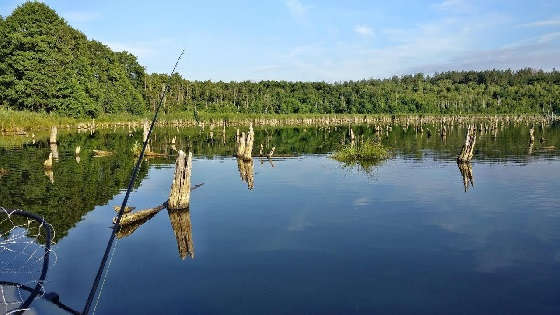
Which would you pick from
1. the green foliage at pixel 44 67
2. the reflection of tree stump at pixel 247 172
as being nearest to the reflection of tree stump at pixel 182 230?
the reflection of tree stump at pixel 247 172

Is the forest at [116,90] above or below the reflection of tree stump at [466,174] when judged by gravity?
above

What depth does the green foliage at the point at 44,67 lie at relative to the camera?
253 ft

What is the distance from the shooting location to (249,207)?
24469mm

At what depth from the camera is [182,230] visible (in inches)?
784

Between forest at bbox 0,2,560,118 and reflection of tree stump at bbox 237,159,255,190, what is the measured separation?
20.5 ft

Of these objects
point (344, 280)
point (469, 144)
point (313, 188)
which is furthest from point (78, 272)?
point (469, 144)

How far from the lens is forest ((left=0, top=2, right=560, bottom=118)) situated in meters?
78.4

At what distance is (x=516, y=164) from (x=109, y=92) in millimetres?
87085

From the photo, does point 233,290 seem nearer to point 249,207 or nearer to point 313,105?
point 249,207

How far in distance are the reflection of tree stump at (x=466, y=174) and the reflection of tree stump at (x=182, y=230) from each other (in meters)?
16.8

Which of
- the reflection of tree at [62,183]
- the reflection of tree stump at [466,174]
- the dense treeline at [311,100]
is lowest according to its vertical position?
the reflection of tree stump at [466,174]

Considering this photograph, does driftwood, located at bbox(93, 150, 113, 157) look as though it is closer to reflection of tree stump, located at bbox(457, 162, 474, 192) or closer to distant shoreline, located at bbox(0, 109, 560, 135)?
distant shoreline, located at bbox(0, 109, 560, 135)

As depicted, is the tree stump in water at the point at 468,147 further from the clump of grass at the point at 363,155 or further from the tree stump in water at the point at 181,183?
the tree stump in water at the point at 181,183

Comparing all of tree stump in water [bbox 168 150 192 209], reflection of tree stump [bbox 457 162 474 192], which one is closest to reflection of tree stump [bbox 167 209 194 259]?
tree stump in water [bbox 168 150 192 209]
